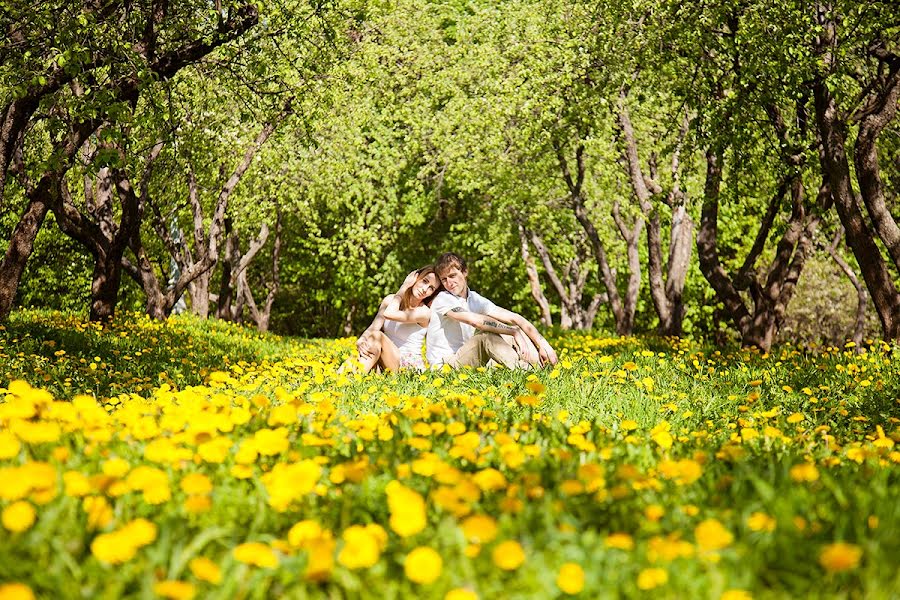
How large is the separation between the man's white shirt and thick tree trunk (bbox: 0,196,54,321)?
6.77 m

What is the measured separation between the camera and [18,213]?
26.6 meters

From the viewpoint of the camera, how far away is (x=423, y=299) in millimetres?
9672

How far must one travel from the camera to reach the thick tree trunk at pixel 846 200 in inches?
428

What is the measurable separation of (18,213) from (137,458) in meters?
27.5

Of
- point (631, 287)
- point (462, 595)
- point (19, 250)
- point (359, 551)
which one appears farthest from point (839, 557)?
point (631, 287)

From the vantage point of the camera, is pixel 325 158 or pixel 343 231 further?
pixel 343 231

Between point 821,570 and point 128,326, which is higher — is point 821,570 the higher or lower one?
the higher one

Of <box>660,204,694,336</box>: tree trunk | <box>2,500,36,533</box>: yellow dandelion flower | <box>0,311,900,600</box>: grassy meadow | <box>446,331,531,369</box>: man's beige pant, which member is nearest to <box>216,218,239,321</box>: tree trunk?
<box>660,204,694,336</box>: tree trunk

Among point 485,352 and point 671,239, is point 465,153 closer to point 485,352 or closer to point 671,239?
point 671,239

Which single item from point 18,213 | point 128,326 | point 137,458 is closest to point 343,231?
point 18,213

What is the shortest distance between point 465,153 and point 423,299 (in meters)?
15.3

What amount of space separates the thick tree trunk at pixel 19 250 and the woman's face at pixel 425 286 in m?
6.35

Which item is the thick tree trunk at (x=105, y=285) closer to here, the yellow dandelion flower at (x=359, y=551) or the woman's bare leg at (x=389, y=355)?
the woman's bare leg at (x=389, y=355)

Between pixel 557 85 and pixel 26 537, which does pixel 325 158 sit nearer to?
pixel 557 85
